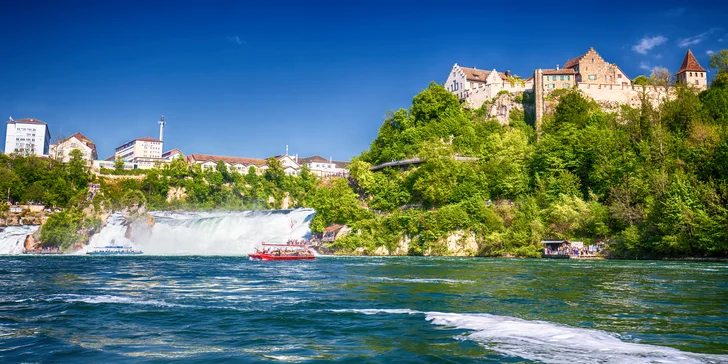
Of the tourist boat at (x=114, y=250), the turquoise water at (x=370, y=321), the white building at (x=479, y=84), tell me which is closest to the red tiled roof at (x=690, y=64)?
the white building at (x=479, y=84)

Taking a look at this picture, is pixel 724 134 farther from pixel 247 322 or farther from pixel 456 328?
pixel 247 322

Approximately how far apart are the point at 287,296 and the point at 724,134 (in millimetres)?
39024

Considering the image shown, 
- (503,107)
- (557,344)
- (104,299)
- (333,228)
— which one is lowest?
(104,299)

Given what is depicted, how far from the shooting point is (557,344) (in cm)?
967

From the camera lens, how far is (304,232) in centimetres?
5959

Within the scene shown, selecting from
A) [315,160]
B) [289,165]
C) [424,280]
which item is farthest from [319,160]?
[424,280]

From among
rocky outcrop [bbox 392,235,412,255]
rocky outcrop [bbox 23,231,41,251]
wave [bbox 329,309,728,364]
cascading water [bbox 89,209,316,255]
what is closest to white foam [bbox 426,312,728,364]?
wave [bbox 329,309,728,364]

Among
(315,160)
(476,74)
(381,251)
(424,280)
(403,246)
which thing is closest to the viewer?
(424,280)

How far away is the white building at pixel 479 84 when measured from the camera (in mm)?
71938

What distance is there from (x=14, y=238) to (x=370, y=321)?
58.6 meters

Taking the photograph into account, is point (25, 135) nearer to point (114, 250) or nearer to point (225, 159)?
point (225, 159)

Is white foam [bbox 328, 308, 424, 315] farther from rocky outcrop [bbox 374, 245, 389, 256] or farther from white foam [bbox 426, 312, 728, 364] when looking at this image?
rocky outcrop [bbox 374, 245, 389, 256]

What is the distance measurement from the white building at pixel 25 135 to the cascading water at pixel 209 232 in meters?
70.2

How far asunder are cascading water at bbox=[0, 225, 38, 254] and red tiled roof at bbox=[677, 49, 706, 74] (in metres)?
85.1
